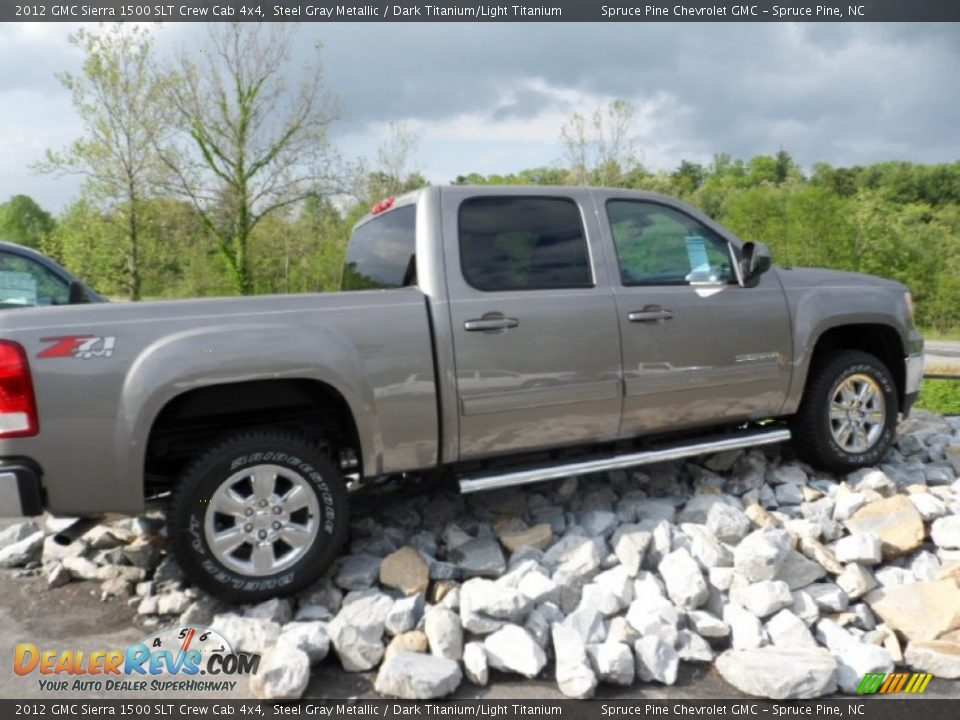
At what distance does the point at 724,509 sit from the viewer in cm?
371

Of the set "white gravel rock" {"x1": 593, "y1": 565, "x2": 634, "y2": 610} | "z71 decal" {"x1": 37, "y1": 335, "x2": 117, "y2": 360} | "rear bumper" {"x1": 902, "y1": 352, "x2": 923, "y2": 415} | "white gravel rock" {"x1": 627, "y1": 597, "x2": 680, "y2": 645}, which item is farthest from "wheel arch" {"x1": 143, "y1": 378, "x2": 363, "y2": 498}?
"rear bumper" {"x1": 902, "y1": 352, "x2": 923, "y2": 415}

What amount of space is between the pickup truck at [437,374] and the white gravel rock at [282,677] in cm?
48

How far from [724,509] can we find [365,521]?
204 centimetres

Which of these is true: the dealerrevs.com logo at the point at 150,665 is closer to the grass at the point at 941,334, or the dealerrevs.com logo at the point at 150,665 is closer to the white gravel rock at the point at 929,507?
the white gravel rock at the point at 929,507

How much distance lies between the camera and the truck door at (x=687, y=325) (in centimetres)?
372

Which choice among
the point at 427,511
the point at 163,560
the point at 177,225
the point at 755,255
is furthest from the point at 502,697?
the point at 177,225

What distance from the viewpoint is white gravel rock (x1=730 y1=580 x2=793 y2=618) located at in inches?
117

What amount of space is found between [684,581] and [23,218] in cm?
5966

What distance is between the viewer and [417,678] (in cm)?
257

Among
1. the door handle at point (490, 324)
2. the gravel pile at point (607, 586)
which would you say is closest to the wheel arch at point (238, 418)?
the gravel pile at point (607, 586)

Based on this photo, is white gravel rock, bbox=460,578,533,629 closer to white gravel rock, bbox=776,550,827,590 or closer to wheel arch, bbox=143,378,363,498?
wheel arch, bbox=143,378,363,498

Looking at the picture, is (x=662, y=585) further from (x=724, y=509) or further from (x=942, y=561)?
(x=942, y=561)

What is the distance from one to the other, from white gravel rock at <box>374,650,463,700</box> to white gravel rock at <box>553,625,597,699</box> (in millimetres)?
408

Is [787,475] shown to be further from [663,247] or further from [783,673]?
[783,673]
